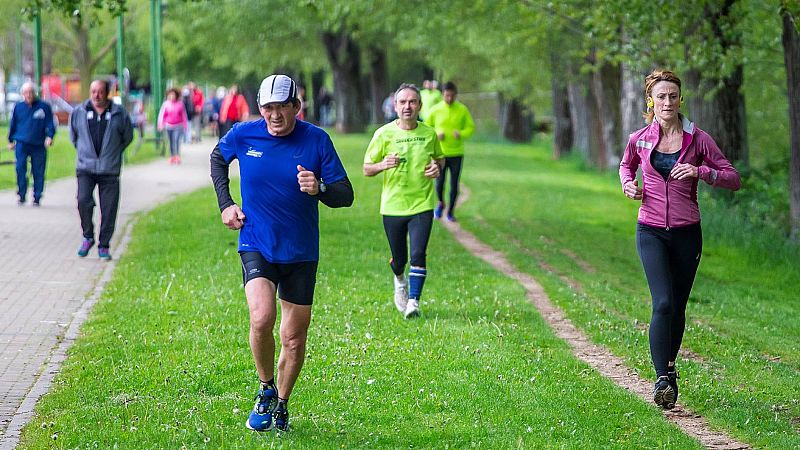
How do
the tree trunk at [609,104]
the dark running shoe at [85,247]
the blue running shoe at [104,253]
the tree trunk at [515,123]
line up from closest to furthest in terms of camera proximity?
the blue running shoe at [104,253]
the dark running shoe at [85,247]
the tree trunk at [609,104]
the tree trunk at [515,123]

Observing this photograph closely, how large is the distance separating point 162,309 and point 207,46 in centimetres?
3817

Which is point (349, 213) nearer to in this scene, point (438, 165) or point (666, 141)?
point (438, 165)

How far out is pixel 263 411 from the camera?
684cm

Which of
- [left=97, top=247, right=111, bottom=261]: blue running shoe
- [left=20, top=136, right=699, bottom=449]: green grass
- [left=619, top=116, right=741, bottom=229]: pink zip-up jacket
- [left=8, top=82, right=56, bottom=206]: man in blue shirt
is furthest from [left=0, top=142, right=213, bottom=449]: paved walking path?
[left=619, top=116, right=741, bottom=229]: pink zip-up jacket

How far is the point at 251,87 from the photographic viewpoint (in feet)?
237

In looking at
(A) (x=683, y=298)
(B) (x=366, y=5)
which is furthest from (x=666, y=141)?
(B) (x=366, y=5)

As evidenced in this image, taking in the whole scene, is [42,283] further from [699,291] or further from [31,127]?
[31,127]

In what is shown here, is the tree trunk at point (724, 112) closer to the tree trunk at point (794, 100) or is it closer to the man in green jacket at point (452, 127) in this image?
the tree trunk at point (794, 100)

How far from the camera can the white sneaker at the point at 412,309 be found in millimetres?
10555

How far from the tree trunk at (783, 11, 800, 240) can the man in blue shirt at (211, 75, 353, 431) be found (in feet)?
35.7

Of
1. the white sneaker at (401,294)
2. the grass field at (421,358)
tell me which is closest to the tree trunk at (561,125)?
the grass field at (421,358)

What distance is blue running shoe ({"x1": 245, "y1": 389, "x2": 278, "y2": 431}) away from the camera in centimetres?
682

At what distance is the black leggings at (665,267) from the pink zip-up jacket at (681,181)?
0.23ft

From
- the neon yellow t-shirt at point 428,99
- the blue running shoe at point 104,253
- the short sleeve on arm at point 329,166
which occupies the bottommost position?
the blue running shoe at point 104,253
